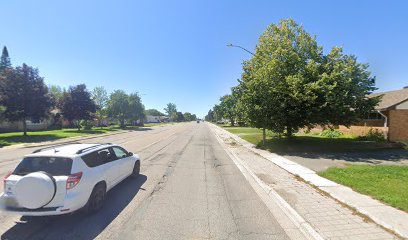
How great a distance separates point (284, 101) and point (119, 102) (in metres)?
52.5

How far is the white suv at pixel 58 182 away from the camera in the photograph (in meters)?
5.59

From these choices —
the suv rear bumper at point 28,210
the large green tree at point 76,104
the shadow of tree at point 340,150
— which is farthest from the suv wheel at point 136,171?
the large green tree at point 76,104

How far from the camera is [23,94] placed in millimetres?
32125

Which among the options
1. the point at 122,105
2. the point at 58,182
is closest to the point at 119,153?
the point at 58,182

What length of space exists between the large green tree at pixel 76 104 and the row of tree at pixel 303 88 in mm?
35662

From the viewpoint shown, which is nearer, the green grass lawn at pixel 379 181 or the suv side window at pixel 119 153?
the green grass lawn at pixel 379 181

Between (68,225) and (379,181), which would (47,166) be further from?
(379,181)

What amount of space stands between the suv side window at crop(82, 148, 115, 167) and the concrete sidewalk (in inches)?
200

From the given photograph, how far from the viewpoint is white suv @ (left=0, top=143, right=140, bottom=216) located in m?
5.59

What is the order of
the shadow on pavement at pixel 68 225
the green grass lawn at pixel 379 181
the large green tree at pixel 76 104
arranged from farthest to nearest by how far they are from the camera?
1. the large green tree at pixel 76 104
2. the green grass lawn at pixel 379 181
3. the shadow on pavement at pixel 68 225

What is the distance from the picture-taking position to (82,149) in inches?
279

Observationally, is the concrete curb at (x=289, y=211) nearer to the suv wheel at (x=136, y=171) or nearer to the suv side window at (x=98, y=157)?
the suv wheel at (x=136, y=171)

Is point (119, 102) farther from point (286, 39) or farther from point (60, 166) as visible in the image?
point (60, 166)

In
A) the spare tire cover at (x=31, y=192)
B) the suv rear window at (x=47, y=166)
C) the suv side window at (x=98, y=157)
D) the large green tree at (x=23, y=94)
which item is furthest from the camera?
the large green tree at (x=23, y=94)
